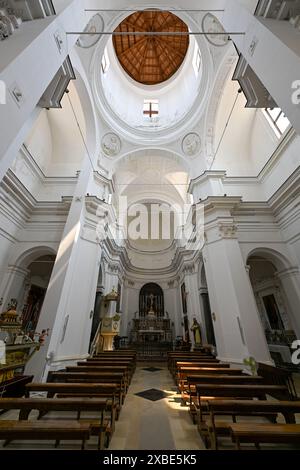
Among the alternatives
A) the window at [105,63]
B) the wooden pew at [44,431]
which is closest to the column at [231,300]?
the wooden pew at [44,431]

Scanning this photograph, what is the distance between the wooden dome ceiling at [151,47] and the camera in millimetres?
12522

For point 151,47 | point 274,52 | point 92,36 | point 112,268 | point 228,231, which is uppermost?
point 151,47

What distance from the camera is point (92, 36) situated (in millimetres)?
7863

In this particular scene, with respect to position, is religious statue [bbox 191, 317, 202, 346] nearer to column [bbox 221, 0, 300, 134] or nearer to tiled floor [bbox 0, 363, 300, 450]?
tiled floor [bbox 0, 363, 300, 450]

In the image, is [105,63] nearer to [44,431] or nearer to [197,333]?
[44,431]

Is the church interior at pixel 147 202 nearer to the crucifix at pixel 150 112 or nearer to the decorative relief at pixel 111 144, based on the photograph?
the decorative relief at pixel 111 144

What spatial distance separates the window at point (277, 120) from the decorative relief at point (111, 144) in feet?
24.2

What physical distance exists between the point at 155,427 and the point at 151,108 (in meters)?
16.1

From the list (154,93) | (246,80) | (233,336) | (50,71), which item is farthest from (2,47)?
(154,93)

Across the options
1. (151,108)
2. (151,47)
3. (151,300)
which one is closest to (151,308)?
(151,300)

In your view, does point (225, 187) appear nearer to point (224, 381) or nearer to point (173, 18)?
point (224, 381)

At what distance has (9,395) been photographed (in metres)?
Result: 4.00

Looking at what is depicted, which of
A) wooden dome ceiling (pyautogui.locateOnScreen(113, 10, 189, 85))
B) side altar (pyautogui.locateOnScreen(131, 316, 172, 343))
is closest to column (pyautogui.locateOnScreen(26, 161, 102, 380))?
side altar (pyautogui.locateOnScreen(131, 316, 172, 343))

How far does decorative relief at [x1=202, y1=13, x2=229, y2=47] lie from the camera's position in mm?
7981
